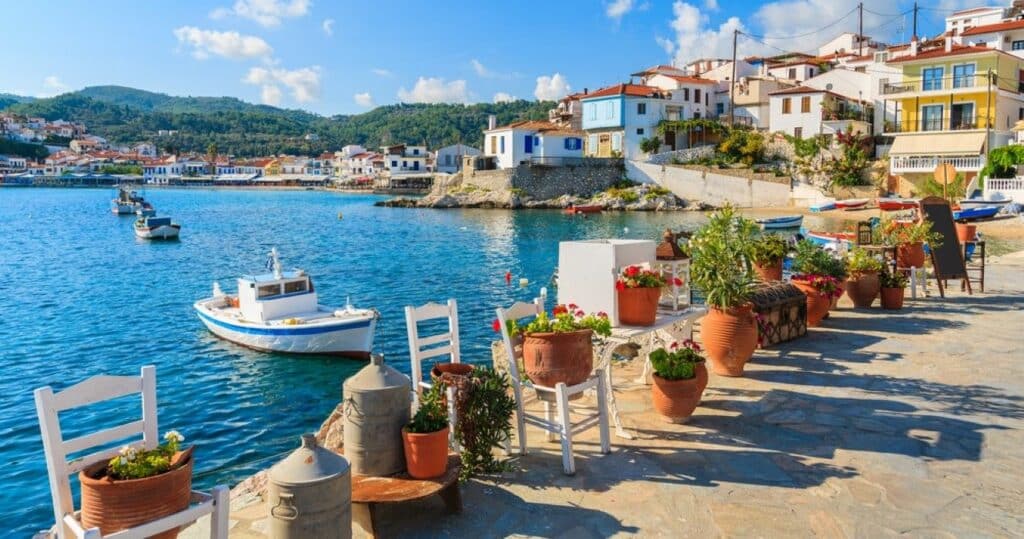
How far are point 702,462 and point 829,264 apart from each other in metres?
6.86

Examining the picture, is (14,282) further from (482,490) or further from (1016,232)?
(1016,232)

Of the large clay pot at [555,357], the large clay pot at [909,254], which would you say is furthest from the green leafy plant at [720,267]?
the large clay pot at [909,254]

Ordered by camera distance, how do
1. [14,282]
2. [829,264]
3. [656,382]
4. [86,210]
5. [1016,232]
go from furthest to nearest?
[86,210]
[1016,232]
[14,282]
[829,264]
[656,382]

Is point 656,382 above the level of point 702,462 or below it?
above

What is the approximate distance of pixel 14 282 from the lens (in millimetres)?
32625

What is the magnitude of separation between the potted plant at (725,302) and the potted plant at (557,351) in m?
2.62

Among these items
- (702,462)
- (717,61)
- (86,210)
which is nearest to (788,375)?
(702,462)

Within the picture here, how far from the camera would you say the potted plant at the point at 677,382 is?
7.08 m

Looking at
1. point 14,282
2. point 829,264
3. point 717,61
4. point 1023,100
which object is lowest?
point 14,282

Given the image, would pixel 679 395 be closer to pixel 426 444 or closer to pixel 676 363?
pixel 676 363

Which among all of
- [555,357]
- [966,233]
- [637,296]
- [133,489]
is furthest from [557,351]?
[966,233]

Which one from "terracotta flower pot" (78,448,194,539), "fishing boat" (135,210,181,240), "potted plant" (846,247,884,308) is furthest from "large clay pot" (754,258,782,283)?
"fishing boat" (135,210,181,240)

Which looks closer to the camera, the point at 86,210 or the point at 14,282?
the point at 14,282

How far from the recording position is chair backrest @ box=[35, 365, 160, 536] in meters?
4.13
